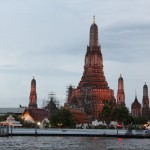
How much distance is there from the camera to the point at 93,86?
183375 millimetres

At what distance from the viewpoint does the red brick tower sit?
180m

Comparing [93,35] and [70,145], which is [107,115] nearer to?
[70,145]

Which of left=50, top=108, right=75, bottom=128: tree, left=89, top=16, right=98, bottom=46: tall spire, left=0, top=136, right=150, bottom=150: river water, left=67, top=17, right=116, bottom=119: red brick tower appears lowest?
left=0, top=136, right=150, bottom=150: river water

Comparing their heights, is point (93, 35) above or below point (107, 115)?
above

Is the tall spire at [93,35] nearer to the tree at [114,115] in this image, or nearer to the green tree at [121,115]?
the tree at [114,115]

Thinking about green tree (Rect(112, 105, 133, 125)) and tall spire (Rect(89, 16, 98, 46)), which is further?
tall spire (Rect(89, 16, 98, 46))

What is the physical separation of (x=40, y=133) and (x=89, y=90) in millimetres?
80555

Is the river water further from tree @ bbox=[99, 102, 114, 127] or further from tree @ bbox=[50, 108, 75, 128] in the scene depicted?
tree @ bbox=[99, 102, 114, 127]

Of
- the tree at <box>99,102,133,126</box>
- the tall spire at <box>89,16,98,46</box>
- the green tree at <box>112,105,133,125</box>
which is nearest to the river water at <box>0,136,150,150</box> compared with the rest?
the green tree at <box>112,105,133,125</box>

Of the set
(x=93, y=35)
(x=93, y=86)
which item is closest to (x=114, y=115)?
(x=93, y=86)

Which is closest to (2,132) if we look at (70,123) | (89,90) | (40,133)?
(40,133)

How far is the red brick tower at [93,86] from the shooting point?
589 feet

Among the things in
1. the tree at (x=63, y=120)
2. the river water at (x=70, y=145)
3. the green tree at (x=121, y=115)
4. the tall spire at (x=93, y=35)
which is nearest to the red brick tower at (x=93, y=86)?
the tall spire at (x=93, y=35)

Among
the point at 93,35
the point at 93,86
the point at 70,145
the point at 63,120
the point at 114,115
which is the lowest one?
the point at 70,145
